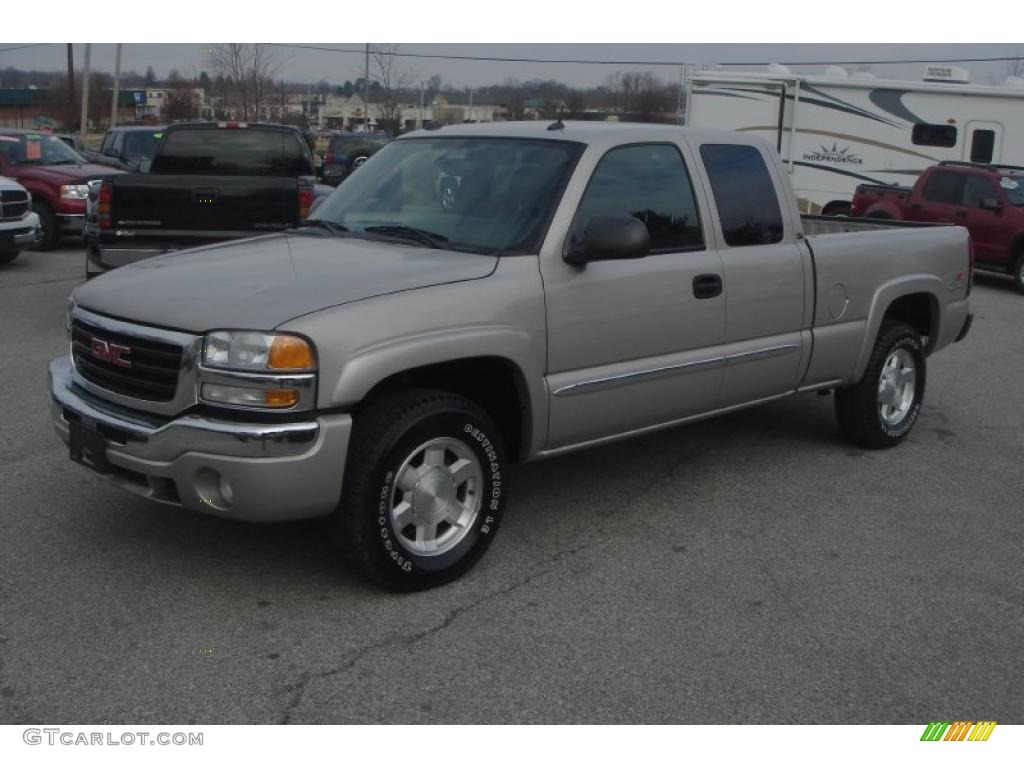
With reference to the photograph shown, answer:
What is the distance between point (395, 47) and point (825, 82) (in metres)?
26.7

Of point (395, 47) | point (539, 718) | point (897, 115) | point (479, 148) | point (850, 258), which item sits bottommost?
point (539, 718)

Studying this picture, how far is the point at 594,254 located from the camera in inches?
181

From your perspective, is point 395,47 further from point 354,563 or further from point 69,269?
point 354,563

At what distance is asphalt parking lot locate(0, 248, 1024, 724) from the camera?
3.54 metres

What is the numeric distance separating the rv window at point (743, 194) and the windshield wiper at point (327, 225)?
1828 millimetres

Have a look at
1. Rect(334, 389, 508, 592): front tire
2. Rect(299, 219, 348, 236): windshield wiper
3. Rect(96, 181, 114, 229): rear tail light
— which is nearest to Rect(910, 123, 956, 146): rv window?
Rect(96, 181, 114, 229): rear tail light

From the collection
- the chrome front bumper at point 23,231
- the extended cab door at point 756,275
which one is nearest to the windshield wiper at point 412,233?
the extended cab door at point 756,275

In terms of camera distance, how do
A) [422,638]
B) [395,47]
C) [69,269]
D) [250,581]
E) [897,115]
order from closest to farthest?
1. [422,638]
2. [250,581]
3. [69,269]
4. [897,115]
5. [395,47]

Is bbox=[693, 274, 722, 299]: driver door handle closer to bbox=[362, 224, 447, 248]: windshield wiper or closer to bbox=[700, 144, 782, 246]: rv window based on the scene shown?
bbox=[700, 144, 782, 246]: rv window

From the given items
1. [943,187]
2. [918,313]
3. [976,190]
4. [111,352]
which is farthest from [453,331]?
[943,187]

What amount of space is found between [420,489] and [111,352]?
1305mm

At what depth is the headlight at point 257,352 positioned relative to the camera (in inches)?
151

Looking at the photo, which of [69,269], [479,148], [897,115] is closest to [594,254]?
[479,148]

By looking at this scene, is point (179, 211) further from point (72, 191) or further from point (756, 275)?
point (72, 191)
